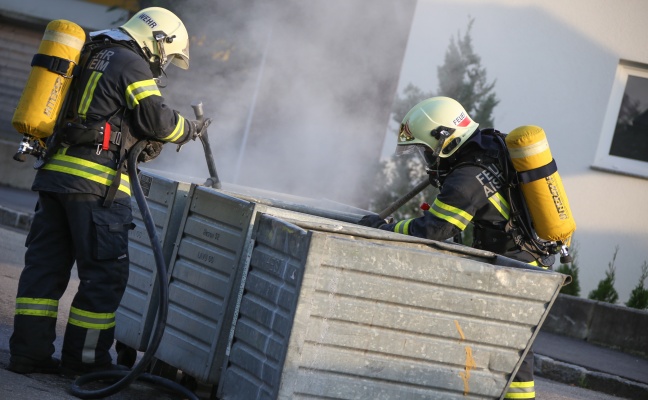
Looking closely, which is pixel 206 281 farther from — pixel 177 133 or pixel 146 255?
pixel 177 133

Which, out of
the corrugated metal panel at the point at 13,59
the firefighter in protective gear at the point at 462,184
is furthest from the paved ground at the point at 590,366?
the corrugated metal panel at the point at 13,59

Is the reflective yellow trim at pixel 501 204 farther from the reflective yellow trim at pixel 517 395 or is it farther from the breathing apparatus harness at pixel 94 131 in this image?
the breathing apparatus harness at pixel 94 131

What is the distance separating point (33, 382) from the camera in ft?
14.9

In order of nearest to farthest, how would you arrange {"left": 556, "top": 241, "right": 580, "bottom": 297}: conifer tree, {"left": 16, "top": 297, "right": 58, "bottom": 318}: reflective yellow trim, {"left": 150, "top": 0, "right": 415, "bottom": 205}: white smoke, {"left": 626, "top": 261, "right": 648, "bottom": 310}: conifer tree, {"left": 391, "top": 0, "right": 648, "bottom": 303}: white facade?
1. {"left": 16, "top": 297, "right": 58, "bottom": 318}: reflective yellow trim
2. {"left": 626, "top": 261, "right": 648, "bottom": 310}: conifer tree
3. {"left": 556, "top": 241, "right": 580, "bottom": 297}: conifer tree
4. {"left": 391, "top": 0, "right": 648, "bottom": 303}: white facade
5. {"left": 150, "top": 0, "right": 415, "bottom": 205}: white smoke

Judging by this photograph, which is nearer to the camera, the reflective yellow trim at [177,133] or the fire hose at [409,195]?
the reflective yellow trim at [177,133]

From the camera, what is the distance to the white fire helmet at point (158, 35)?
4.86 meters

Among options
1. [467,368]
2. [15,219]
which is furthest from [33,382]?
[15,219]

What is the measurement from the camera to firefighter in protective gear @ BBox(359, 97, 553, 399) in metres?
4.61

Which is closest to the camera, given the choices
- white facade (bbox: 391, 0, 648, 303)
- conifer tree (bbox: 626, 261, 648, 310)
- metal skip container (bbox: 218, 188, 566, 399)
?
metal skip container (bbox: 218, 188, 566, 399)

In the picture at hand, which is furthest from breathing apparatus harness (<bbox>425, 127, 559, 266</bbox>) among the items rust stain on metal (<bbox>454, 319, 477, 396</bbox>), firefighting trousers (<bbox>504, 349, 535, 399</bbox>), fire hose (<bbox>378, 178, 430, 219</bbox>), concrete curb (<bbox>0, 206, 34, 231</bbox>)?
concrete curb (<bbox>0, 206, 34, 231</bbox>)

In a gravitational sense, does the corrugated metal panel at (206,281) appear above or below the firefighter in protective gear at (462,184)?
below

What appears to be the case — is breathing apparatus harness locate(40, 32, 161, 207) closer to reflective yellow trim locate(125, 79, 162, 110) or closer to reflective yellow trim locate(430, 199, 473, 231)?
reflective yellow trim locate(125, 79, 162, 110)

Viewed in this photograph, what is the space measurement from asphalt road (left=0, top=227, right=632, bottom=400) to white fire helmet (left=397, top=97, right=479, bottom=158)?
1575 millimetres

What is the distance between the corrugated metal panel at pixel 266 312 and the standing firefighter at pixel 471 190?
885mm
